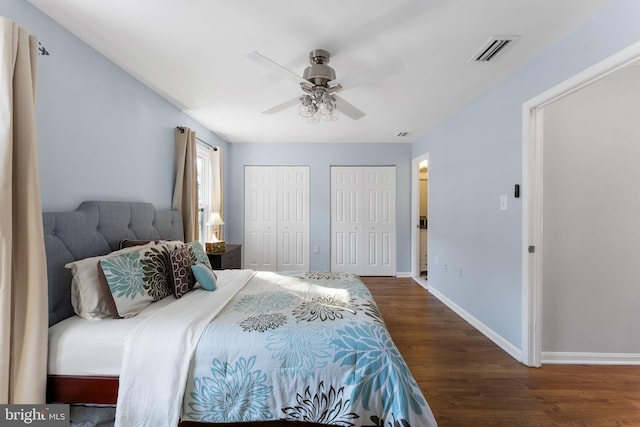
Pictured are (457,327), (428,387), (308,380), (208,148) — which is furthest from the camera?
(208,148)

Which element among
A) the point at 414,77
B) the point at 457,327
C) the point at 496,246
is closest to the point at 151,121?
the point at 414,77

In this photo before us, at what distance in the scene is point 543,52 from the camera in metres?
2.00

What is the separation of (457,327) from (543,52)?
2.59 meters

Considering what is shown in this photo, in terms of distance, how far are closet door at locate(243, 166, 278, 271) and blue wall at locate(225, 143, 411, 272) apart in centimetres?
11

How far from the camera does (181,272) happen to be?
75.3 inches

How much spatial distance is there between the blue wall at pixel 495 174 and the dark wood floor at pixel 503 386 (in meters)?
0.30

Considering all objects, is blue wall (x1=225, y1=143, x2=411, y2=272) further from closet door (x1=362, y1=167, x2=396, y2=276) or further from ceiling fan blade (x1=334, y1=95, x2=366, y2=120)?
ceiling fan blade (x1=334, y1=95, x2=366, y2=120)

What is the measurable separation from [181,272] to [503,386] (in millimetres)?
2468

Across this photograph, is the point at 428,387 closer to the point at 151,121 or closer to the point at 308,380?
the point at 308,380

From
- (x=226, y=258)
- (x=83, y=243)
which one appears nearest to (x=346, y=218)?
(x=226, y=258)

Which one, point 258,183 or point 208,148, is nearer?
point 208,148

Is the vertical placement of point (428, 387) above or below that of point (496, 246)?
below

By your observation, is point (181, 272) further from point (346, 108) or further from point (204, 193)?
point (204, 193)

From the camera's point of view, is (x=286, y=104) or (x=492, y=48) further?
(x=286, y=104)
